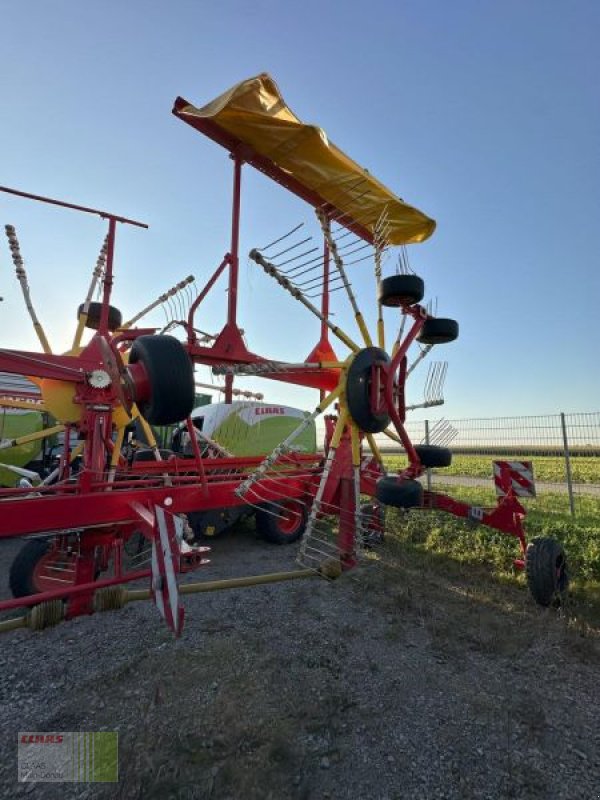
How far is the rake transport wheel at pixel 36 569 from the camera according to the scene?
3773 millimetres

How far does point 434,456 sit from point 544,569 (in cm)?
141

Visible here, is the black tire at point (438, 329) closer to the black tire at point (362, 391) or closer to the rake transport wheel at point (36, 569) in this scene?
the black tire at point (362, 391)

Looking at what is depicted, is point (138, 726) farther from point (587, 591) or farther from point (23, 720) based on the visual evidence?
point (587, 591)

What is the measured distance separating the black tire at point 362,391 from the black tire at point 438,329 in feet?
2.32

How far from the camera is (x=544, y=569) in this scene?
379cm

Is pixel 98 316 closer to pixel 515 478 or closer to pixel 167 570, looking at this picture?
pixel 167 570

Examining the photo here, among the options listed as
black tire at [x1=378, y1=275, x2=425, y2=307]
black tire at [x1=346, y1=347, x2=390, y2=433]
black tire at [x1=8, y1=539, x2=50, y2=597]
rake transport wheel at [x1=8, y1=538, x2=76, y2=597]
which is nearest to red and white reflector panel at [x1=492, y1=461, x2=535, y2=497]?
black tire at [x1=346, y1=347, x2=390, y2=433]

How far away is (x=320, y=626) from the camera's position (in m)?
3.66

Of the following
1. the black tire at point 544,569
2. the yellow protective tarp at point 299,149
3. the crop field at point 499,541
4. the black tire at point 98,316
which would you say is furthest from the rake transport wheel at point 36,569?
the crop field at point 499,541

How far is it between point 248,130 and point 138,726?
4097 millimetres

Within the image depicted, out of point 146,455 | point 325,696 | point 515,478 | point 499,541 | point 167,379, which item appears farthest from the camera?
point 146,455

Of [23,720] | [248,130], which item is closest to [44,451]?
[23,720]
